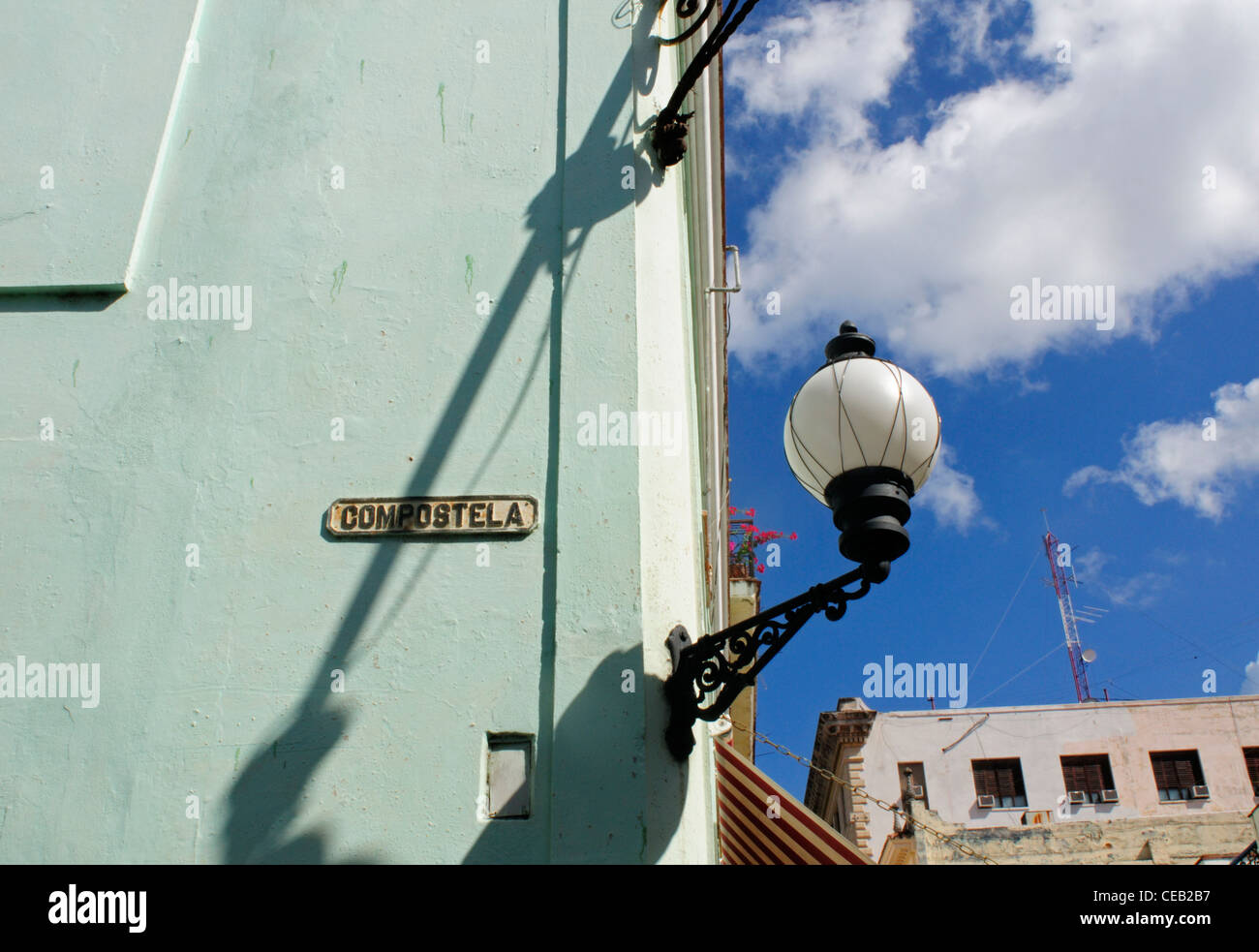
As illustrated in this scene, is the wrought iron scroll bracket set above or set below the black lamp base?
below

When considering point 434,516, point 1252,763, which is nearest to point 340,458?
point 434,516

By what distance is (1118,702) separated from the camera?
90.6 ft

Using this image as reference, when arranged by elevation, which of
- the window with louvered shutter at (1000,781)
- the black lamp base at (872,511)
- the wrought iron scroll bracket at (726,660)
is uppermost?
the black lamp base at (872,511)

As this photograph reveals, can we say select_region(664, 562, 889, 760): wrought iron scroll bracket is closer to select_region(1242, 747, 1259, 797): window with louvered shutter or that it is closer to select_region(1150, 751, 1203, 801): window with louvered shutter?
select_region(1150, 751, 1203, 801): window with louvered shutter

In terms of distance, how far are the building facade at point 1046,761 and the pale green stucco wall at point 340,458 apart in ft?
77.7

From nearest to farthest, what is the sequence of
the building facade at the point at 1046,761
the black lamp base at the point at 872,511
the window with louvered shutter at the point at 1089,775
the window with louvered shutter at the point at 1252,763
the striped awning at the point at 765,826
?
the black lamp base at the point at 872,511 → the striped awning at the point at 765,826 → the building facade at the point at 1046,761 → the window with louvered shutter at the point at 1252,763 → the window with louvered shutter at the point at 1089,775

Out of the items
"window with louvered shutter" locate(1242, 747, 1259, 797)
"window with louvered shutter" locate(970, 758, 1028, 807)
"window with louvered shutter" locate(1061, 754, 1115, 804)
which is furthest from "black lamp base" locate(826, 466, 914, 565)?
"window with louvered shutter" locate(1242, 747, 1259, 797)

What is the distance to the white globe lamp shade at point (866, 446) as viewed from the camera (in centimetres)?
340

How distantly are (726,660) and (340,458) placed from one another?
1.87 m

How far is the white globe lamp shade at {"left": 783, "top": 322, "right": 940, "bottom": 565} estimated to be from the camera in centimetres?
340

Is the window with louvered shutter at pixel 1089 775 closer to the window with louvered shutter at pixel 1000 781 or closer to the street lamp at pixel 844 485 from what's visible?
the window with louvered shutter at pixel 1000 781

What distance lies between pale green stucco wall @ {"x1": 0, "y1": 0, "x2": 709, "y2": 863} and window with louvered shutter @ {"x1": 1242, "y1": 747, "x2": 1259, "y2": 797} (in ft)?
97.3

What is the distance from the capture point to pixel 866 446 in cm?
355

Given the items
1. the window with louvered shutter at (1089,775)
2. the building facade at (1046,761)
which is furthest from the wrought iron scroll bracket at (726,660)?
the window with louvered shutter at (1089,775)
